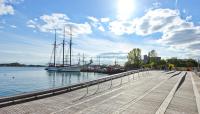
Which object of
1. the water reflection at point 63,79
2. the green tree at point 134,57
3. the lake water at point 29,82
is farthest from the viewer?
the green tree at point 134,57

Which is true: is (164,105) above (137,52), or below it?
below

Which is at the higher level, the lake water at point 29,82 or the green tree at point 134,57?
the green tree at point 134,57

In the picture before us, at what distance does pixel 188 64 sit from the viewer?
429 feet

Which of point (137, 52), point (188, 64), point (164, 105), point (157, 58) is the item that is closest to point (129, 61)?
point (137, 52)

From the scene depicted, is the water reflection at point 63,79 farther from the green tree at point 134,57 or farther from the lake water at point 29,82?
the green tree at point 134,57

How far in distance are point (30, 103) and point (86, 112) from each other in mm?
2944

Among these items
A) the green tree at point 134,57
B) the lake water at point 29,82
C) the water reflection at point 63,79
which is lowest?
the water reflection at point 63,79

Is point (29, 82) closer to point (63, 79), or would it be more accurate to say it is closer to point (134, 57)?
point (63, 79)

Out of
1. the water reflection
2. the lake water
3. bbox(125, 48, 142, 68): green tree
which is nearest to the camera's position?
the lake water

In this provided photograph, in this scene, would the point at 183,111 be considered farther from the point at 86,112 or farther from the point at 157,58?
the point at 157,58

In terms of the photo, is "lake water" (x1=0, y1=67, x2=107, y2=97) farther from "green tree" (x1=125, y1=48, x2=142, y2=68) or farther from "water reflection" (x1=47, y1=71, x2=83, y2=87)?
Answer: "green tree" (x1=125, y1=48, x2=142, y2=68)

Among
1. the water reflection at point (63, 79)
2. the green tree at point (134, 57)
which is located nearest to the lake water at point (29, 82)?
the water reflection at point (63, 79)

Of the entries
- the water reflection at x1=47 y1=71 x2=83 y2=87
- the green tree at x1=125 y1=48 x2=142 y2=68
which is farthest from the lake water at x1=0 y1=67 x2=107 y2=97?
the green tree at x1=125 y1=48 x2=142 y2=68

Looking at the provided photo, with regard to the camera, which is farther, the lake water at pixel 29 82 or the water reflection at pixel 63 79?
the water reflection at pixel 63 79
